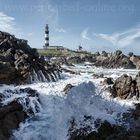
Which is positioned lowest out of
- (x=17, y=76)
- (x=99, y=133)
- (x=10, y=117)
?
(x=99, y=133)

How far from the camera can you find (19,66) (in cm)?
3278

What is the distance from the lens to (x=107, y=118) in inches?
808

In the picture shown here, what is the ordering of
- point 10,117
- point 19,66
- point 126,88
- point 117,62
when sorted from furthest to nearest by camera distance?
point 117,62
point 19,66
point 126,88
point 10,117

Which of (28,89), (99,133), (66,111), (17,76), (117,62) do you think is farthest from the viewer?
(117,62)

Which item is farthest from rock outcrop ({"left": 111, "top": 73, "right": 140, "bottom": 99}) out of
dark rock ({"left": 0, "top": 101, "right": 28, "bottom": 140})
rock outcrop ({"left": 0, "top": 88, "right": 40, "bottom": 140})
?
dark rock ({"left": 0, "top": 101, "right": 28, "bottom": 140})

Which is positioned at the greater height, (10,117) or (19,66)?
(19,66)

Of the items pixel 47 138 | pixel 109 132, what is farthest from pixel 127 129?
pixel 47 138

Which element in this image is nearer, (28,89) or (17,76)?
(28,89)

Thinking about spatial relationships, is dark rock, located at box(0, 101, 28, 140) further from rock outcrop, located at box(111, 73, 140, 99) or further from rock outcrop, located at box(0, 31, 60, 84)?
rock outcrop, located at box(111, 73, 140, 99)

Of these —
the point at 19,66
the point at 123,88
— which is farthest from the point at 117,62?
the point at 123,88

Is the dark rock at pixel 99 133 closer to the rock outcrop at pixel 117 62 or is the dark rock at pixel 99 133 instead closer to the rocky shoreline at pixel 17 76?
the rocky shoreline at pixel 17 76

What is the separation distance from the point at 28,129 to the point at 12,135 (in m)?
1.31

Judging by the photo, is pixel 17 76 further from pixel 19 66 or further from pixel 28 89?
pixel 28 89

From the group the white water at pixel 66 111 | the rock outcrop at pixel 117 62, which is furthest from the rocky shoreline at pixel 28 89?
the rock outcrop at pixel 117 62
